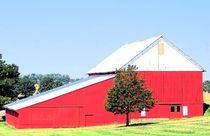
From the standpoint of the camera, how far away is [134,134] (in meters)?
46.8

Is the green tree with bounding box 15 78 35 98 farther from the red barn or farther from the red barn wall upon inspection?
the red barn wall

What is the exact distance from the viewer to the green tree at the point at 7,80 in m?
79.2

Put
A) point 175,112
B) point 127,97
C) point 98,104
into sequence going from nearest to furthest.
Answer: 1. point 127,97
2. point 98,104
3. point 175,112

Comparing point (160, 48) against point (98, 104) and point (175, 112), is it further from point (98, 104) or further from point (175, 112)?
point (98, 104)

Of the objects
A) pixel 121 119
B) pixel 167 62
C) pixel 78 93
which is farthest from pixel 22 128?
pixel 167 62

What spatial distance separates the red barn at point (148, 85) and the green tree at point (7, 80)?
25.5 ft

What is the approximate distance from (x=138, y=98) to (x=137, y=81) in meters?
2.30

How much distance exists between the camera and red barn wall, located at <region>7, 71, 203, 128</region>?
60594 millimetres

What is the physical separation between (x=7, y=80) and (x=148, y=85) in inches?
1084

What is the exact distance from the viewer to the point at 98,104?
6475cm

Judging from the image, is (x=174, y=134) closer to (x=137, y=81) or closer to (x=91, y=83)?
(x=137, y=81)

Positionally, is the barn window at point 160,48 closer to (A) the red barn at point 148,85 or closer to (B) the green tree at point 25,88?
(A) the red barn at point 148,85

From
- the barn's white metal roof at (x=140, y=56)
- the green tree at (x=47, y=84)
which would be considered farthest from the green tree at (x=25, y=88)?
the barn's white metal roof at (x=140, y=56)

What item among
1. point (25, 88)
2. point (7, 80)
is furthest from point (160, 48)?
point (25, 88)
